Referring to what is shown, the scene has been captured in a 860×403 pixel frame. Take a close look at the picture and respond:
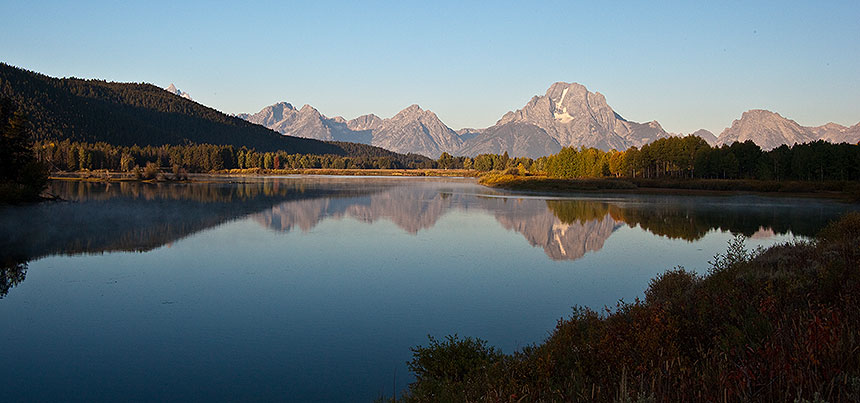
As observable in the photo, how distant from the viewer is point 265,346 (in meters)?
10.6

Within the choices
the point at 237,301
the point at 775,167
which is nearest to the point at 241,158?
the point at 775,167

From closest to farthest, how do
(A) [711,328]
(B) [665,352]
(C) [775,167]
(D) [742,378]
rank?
(D) [742,378] → (B) [665,352] → (A) [711,328] → (C) [775,167]

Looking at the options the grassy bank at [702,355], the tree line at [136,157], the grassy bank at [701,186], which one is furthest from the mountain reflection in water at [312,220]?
the tree line at [136,157]

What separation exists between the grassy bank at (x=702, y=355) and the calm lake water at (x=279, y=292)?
205 cm

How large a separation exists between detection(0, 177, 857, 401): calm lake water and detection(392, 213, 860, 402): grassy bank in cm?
205

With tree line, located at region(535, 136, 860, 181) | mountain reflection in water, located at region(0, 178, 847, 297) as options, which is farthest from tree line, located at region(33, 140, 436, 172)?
tree line, located at region(535, 136, 860, 181)

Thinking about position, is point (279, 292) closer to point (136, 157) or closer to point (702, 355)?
point (702, 355)

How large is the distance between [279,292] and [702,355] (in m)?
11.7

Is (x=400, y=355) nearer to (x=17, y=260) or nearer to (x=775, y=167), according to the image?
(x=17, y=260)

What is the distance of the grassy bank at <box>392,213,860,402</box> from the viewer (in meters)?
4.64

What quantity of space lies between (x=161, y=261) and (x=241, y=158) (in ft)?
576

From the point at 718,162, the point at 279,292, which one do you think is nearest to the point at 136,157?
the point at 718,162

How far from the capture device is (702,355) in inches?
236

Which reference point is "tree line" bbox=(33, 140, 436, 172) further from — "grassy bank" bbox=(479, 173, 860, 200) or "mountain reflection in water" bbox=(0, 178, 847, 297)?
"grassy bank" bbox=(479, 173, 860, 200)
